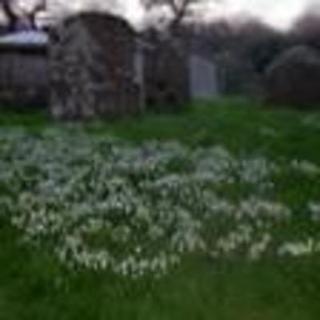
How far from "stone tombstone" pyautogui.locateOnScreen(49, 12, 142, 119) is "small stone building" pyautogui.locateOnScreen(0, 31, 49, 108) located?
893 cm

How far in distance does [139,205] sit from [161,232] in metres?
2.21

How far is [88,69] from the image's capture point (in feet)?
138

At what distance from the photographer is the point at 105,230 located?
15641 mm

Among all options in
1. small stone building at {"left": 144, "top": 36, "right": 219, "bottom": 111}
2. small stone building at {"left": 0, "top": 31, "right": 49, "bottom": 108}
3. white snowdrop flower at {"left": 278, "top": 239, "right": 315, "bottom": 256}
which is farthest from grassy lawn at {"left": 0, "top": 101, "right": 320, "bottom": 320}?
small stone building at {"left": 0, "top": 31, "right": 49, "bottom": 108}

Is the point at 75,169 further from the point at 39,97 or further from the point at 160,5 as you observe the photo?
the point at 160,5

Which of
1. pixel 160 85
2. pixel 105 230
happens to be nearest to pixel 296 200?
pixel 105 230

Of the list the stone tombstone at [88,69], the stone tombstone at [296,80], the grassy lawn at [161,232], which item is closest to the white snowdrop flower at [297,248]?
the grassy lawn at [161,232]

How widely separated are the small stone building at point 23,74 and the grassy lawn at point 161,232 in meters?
23.9

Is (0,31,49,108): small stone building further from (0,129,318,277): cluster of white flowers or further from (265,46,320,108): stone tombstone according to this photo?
(0,129,318,277): cluster of white flowers

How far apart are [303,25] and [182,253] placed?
83251 millimetres

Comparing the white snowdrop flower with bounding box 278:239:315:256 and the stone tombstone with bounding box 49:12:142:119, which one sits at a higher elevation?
the white snowdrop flower with bounding box 278:239:315:256

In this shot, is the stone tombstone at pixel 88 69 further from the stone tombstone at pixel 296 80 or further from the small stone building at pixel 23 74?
the small stone building at pixel 23 74

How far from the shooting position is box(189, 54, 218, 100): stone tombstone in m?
76.6

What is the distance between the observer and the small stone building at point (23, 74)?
5203 centimetres
